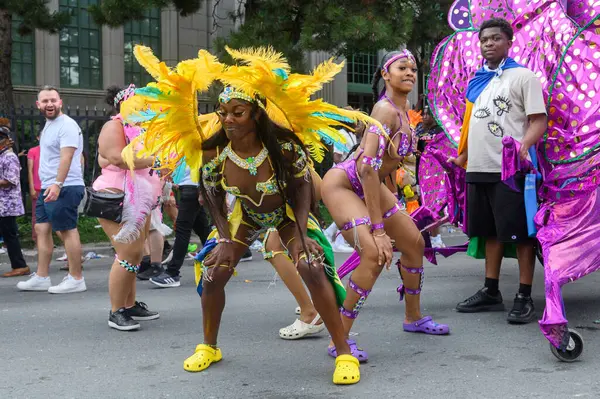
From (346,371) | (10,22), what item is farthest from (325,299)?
(10,22)

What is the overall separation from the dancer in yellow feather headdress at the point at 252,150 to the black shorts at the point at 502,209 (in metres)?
1.49

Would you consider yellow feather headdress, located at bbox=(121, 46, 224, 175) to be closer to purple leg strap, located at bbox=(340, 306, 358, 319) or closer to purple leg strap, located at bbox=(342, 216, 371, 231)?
purple leg strap, located at bbox=(342, 216, 371, 231)

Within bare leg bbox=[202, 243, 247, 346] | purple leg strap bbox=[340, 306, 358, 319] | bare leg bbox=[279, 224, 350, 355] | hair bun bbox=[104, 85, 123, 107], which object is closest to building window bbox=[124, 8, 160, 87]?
hair bun bbox=[104, 85, 123, 107]

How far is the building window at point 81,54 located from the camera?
20219mm

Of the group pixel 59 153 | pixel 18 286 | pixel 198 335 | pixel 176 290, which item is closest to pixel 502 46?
pixel 198 335

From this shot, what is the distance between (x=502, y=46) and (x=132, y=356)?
317 centimetres

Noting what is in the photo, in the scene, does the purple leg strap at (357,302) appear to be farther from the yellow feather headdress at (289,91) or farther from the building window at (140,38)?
the building window at (140,38)

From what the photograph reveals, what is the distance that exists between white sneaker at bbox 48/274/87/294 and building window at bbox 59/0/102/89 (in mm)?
14341

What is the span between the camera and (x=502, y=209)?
5234 mm

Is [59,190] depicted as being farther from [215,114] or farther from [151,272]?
[215,114]

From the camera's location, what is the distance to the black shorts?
5.19m

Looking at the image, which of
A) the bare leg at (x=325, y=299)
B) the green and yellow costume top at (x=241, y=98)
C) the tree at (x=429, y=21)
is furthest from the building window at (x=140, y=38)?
the bare leg at (x=325, y=299)

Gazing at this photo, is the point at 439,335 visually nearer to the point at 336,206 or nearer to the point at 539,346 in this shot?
the point at 539,346

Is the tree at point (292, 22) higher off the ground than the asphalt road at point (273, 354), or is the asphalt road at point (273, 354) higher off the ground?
the tree at point (292, 22)
